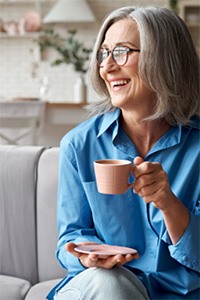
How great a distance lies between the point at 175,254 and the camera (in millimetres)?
1447

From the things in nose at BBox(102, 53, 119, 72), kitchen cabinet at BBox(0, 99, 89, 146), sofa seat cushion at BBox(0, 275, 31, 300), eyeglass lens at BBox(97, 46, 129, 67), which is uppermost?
eyeglass lens at BBox(97, 46, 129, 67)

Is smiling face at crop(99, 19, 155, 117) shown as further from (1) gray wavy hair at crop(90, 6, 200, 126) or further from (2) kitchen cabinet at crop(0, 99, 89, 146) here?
(2) kitchen cabinet at crop(0, 99, 89, 146)

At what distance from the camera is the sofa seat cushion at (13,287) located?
1843 millimetres

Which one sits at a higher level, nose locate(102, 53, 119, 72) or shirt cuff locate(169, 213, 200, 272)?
nose locate(102, 53, 119, 72)

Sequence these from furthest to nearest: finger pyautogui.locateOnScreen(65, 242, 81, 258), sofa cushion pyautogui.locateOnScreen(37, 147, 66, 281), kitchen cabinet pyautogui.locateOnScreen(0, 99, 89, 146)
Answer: kitchen cabinet pyautogui.locateOnScreen(0, 99, 89, 146) < sofa cushion pyautogui.locateOnScreen(37, 147, 66, 281) < finger pyautogui.locateOnScreen(65, 242, 81, 258)

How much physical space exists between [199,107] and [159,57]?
0.67ft

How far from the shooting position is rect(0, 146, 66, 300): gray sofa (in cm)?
202

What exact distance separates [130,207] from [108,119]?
0.79 ft

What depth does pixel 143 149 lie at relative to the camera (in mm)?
1604

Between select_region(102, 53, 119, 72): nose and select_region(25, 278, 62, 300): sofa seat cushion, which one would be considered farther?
select_region(25, 278, 62, 300): sofa seat cushion

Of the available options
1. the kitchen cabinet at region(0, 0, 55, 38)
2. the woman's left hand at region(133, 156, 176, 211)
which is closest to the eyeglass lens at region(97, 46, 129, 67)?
the woman's left hand at region(133, 156, 176, 211)

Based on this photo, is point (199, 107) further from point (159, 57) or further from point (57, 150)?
point (57, 150)

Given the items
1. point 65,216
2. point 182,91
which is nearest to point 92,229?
point 65,216

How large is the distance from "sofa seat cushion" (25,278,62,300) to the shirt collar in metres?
0.55
